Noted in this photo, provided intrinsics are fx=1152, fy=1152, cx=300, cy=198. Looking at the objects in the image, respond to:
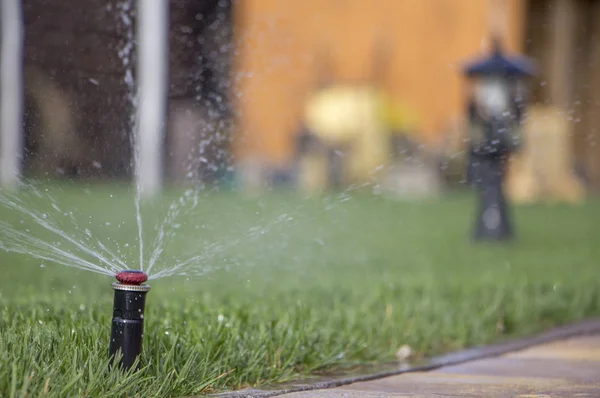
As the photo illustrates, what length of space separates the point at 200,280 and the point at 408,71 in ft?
52.5

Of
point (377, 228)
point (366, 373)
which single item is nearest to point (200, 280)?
point (366, 373)

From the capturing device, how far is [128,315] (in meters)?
3.93

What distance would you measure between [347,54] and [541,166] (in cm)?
520

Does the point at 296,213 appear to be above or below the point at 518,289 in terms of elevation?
above

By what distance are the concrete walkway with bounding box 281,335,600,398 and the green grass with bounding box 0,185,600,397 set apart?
294 millimetres

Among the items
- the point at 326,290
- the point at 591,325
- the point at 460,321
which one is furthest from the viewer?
the point at 326,290

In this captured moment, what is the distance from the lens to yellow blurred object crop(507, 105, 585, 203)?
19438 mm

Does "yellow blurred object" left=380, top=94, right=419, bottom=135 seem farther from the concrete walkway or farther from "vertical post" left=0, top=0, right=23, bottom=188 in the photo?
the concrete walkway

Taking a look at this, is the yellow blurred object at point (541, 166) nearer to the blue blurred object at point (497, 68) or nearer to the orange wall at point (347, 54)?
the orange wall at point (347, 54)

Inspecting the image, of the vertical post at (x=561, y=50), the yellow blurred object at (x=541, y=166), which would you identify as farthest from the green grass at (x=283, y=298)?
the vertical post at (x=561, y=50)

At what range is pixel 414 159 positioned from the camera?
22109 millimetres

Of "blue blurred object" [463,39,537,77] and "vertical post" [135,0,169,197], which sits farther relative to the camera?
"vertical post" [135,0,169,197]

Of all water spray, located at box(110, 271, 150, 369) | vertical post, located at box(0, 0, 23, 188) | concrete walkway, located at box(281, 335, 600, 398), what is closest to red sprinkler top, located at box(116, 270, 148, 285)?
water spray, located at box(110, 271, 150, 369)

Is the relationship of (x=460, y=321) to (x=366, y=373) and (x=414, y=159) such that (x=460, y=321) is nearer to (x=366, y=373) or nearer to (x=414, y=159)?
(x=366, y=373)
